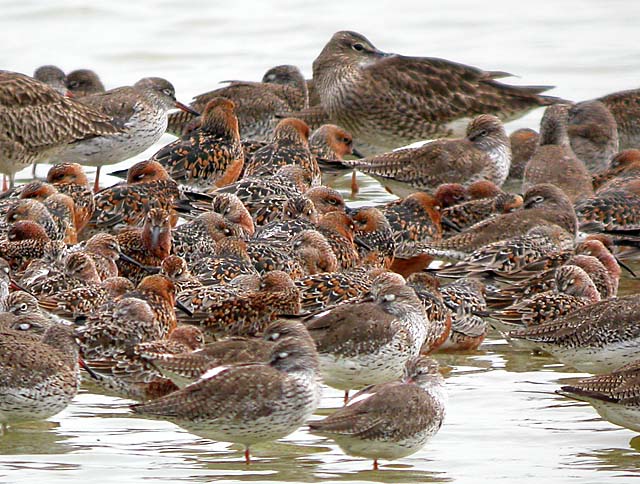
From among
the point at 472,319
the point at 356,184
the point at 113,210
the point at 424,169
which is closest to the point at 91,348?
the point at 472,319

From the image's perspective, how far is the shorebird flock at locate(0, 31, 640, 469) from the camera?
28.2ft

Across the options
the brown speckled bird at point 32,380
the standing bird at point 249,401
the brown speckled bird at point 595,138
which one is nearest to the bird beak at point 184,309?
the brown speckled bird at point 32,380

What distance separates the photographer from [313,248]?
1196cm

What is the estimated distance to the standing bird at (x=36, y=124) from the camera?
49.8ft

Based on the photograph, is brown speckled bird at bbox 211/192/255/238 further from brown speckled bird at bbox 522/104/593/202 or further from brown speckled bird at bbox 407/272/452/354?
brown speckled bird at bbox 522/104/593/202

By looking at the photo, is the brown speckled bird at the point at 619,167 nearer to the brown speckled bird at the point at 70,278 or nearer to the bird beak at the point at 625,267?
the bird beak at the point at 625,267

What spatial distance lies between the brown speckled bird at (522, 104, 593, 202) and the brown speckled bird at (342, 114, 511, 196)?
1.15ft

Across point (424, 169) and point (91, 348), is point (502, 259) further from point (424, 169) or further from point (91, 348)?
point (91, 348)

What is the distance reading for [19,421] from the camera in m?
8.91

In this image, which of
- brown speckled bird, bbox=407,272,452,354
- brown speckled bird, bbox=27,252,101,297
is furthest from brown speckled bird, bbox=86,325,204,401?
brown speckled bird, bbox=407,272,452,354

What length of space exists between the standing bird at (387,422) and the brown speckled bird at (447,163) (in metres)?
6.85

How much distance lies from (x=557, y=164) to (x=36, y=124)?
5.25 metres

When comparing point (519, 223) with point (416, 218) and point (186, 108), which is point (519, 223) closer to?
point (416, 218)

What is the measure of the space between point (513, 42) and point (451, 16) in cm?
253
